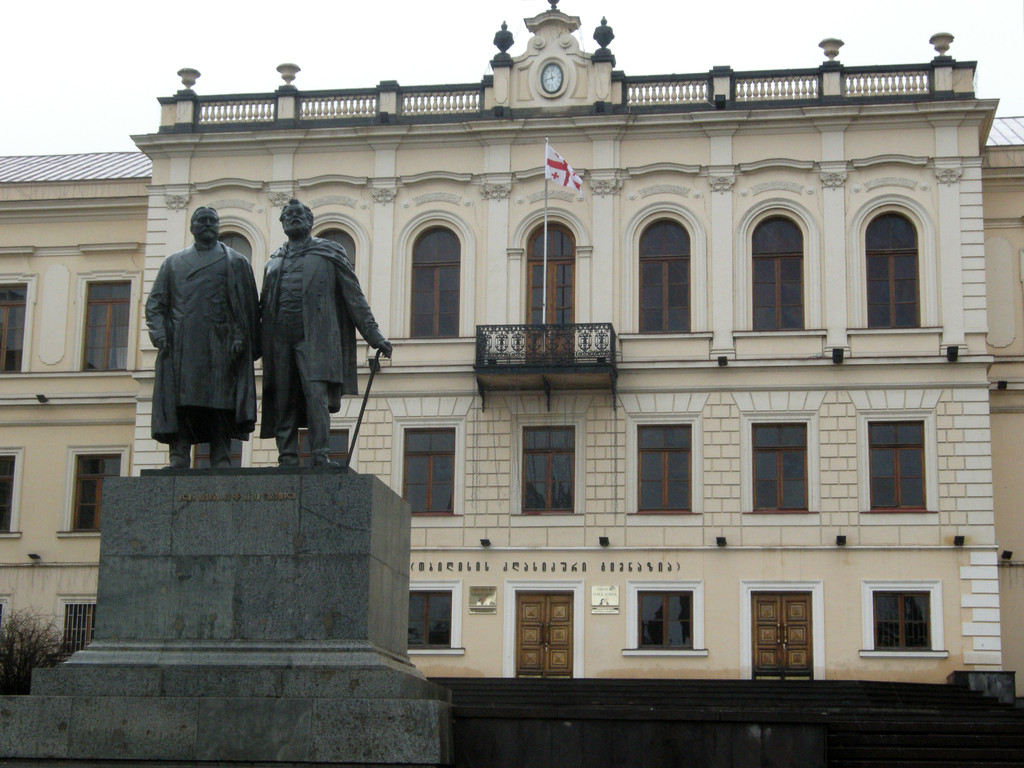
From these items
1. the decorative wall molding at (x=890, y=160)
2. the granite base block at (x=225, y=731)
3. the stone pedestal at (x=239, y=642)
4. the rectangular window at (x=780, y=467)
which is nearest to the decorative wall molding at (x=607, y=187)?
the decorative wall molding at (x=890, y=160)

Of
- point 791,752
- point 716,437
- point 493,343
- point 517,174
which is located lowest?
point 791,752

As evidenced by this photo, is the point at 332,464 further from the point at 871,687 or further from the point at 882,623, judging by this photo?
the point at 882,623

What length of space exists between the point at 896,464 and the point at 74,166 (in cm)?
2417

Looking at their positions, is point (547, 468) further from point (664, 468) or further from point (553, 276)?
point (553, 276)

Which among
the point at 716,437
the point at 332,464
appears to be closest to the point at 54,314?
the point at 716,437

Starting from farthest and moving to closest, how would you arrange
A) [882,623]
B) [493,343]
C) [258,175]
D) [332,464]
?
1. [258,175]
2. [493,343]
3. [882,623]
4. [332,464]

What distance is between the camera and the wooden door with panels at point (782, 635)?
93.1 ft

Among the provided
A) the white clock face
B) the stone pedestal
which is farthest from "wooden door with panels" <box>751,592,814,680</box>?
the stone pedestal

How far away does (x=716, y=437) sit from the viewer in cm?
2967

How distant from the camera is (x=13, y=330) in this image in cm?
3469

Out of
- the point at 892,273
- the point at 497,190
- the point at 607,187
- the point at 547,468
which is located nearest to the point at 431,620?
the point at 547,468

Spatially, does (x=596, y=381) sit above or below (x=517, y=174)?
below

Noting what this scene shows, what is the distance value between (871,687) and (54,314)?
19.9 meters

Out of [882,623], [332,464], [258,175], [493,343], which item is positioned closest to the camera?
[332,464]
